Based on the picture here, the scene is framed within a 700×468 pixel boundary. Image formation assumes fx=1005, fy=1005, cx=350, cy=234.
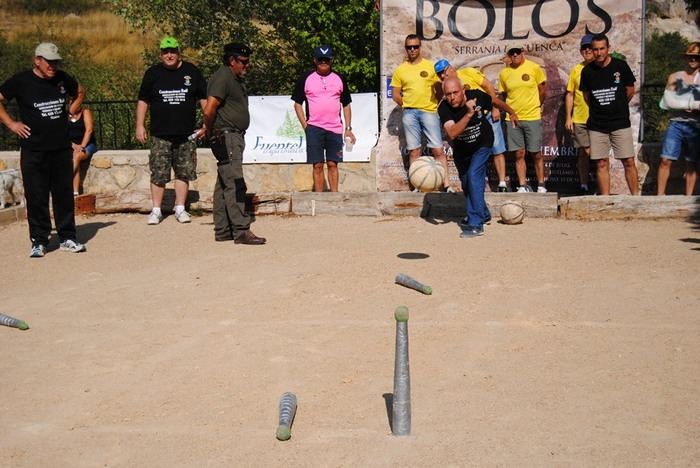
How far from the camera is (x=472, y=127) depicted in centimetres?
1081

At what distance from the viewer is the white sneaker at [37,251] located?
1027 cm

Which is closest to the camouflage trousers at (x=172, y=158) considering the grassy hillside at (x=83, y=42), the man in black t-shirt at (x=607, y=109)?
the man in black t-shirt at (x=607, y=109)

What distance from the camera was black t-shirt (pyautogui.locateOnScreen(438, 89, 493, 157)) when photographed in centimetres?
1081

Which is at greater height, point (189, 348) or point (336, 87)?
point (336, 87)

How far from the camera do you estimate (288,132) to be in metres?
14.3

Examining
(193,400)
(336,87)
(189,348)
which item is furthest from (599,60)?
(193,400)

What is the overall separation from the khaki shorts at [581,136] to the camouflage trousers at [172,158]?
476 cm

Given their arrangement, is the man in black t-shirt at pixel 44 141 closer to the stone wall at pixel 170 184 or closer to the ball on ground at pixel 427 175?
the stone wall at pixel 170 184

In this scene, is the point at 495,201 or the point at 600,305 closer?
the point at 600,305

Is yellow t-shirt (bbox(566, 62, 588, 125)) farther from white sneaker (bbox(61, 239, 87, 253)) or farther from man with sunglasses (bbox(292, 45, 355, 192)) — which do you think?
white sneaker (bbox(61, 239, 87, 253))

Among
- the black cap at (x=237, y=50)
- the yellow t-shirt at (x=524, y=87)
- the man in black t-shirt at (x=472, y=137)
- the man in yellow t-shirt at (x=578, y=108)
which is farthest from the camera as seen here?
the yellow t-shirt at (x=524, y=87)

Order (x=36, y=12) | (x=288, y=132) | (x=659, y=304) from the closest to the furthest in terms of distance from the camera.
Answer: (x=659, y=304) < (x=288, y=132) < (x=36, y=12)

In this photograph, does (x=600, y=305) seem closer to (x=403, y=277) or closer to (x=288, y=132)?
(x=403, y=277)

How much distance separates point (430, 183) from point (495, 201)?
0.97 m
